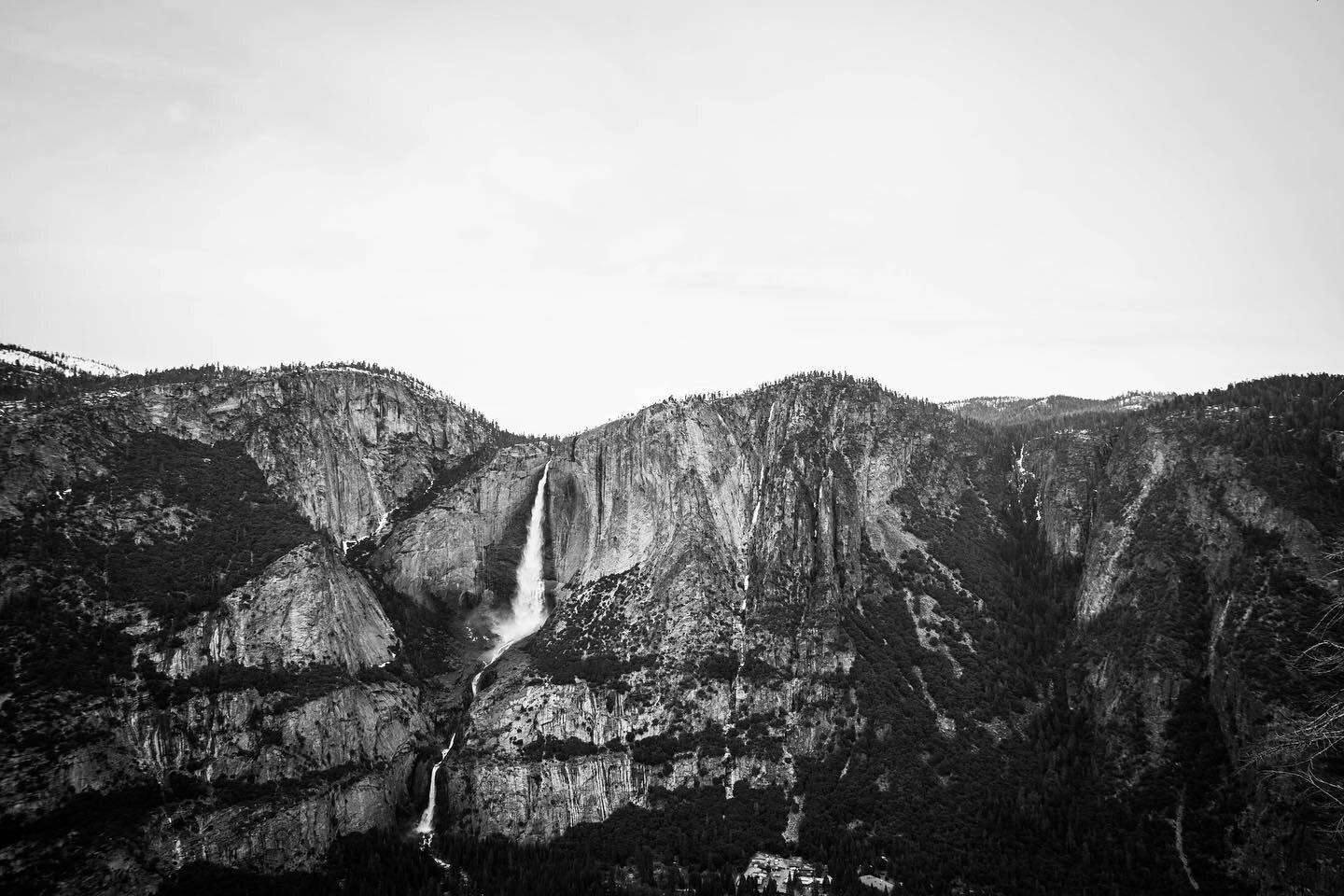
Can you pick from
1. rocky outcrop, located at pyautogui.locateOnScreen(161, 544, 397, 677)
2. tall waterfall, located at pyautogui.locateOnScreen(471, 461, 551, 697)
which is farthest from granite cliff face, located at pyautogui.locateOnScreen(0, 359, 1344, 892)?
tall waterfall, located at pyautogui.locateOnScreen(471, 461, 551, 697)

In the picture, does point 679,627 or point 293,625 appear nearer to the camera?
point 293,625

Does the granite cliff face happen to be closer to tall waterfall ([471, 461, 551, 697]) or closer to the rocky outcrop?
the rocky outcrop

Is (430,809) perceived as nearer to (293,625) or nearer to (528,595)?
(293,625)

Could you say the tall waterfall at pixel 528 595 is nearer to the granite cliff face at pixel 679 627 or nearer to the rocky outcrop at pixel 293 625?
the granite cliff face at pixel 679 627

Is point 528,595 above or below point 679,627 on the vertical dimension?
above

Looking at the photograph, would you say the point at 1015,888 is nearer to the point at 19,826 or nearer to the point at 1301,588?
the point at 1301,588

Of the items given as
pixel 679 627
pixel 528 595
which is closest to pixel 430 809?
pixel 679 627

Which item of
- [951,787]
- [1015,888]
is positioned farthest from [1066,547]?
[1015,888]

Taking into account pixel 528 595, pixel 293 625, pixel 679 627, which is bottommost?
pixel 679 627
